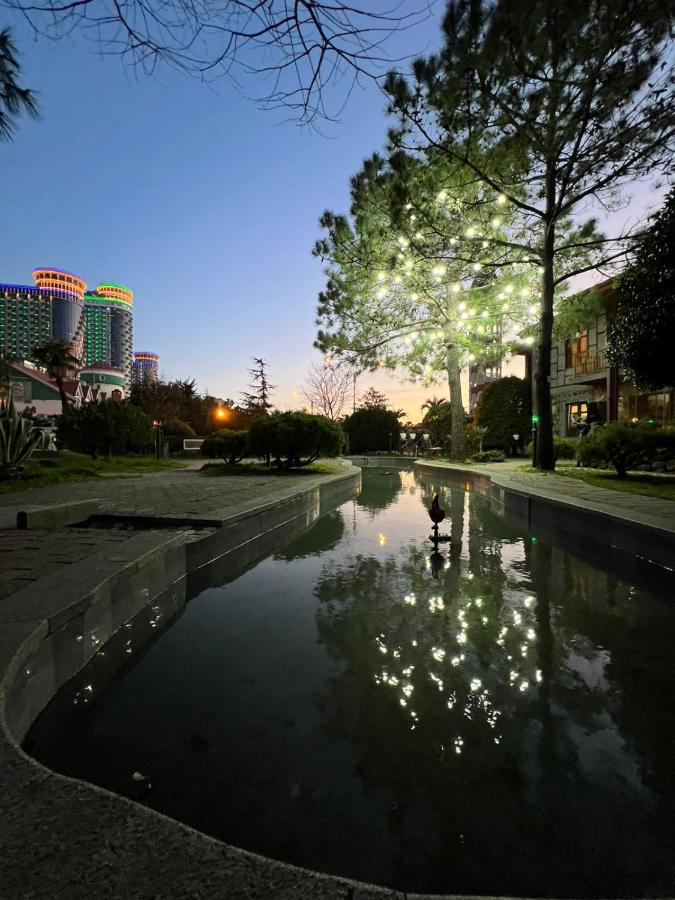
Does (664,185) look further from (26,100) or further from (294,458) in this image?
(26,100)

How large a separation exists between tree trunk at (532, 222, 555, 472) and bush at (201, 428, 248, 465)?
9.28m

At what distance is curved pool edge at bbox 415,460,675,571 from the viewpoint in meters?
5.06

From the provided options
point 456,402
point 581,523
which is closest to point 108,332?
point 456,402

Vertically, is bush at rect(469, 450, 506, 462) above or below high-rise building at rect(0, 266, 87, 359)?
below

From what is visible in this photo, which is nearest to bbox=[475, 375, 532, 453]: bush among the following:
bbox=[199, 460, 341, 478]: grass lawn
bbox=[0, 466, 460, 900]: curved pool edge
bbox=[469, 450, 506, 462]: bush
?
bbox=[469, 450, 506, 462]: bush

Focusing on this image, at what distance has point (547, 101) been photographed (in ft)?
34.6

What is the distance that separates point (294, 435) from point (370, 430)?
69.2ft

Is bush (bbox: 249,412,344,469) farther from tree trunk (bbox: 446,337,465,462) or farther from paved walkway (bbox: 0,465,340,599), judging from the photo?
tree trunk (bbox: 446,337,465,462)

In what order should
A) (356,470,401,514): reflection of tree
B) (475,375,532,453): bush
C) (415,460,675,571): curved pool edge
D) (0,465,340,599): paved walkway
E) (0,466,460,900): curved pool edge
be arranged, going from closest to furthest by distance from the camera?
(0,466,460,900): curved pool edge → (0,465,340,599): paved walkway → (415,460,675,571): curved pool edge → (356,470,401,514): reflection of tree → (475,375,532,453): bush

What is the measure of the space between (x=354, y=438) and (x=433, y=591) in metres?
30.0

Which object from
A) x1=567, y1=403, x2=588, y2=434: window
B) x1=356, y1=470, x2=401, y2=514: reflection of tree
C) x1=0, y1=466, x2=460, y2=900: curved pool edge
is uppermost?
x1=567, y1=403, x2=588, y2=434: window

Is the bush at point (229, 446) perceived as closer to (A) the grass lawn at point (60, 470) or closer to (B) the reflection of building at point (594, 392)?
(A) the grass lawn at point (60, 470)

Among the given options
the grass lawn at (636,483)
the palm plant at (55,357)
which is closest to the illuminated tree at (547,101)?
the grass lawn at (636,483)

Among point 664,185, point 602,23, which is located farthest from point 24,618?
point 664,185
